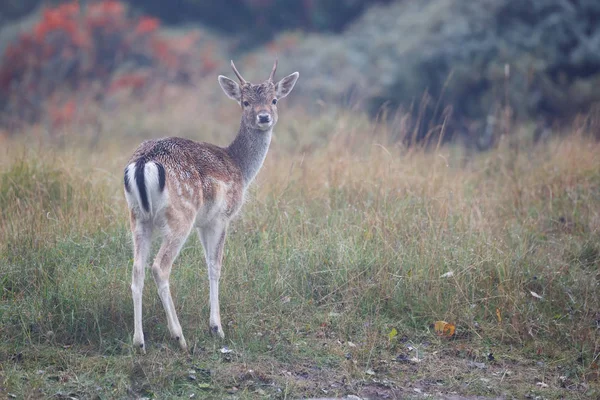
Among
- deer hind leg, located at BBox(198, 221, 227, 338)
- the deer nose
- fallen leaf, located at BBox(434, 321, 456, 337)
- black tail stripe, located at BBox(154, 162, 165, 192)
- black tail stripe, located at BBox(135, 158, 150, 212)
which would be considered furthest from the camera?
the deer nose

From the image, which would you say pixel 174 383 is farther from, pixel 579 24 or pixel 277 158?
pixel 579 24

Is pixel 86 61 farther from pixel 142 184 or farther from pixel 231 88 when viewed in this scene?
pixel 142 184

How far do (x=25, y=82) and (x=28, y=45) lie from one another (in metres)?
1.55

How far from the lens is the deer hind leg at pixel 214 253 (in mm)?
5418

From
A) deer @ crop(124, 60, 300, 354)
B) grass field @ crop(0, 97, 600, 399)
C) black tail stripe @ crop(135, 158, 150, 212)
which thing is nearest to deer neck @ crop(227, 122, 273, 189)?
deer @ crop(124, 60, 300, 354)

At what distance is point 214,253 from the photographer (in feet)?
18.3

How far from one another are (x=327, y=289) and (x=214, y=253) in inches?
38.9

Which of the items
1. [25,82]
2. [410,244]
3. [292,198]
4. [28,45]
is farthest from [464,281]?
[28,45]

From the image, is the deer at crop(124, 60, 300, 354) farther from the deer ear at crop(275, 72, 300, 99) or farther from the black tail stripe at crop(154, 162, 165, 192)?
the deer ear at crop(275, 72, 300, 99)

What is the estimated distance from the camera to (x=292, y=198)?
732 centimetres

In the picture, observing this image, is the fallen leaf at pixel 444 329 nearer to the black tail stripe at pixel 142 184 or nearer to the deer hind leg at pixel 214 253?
the deer hind leg at pixel 214 253

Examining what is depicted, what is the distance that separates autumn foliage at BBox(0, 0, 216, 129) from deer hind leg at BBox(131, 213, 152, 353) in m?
9.11

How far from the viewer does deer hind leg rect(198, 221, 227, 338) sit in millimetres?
5418

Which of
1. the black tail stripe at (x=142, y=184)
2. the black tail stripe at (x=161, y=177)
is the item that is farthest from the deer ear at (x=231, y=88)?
the black tail stripe at (x=142, y=184)
